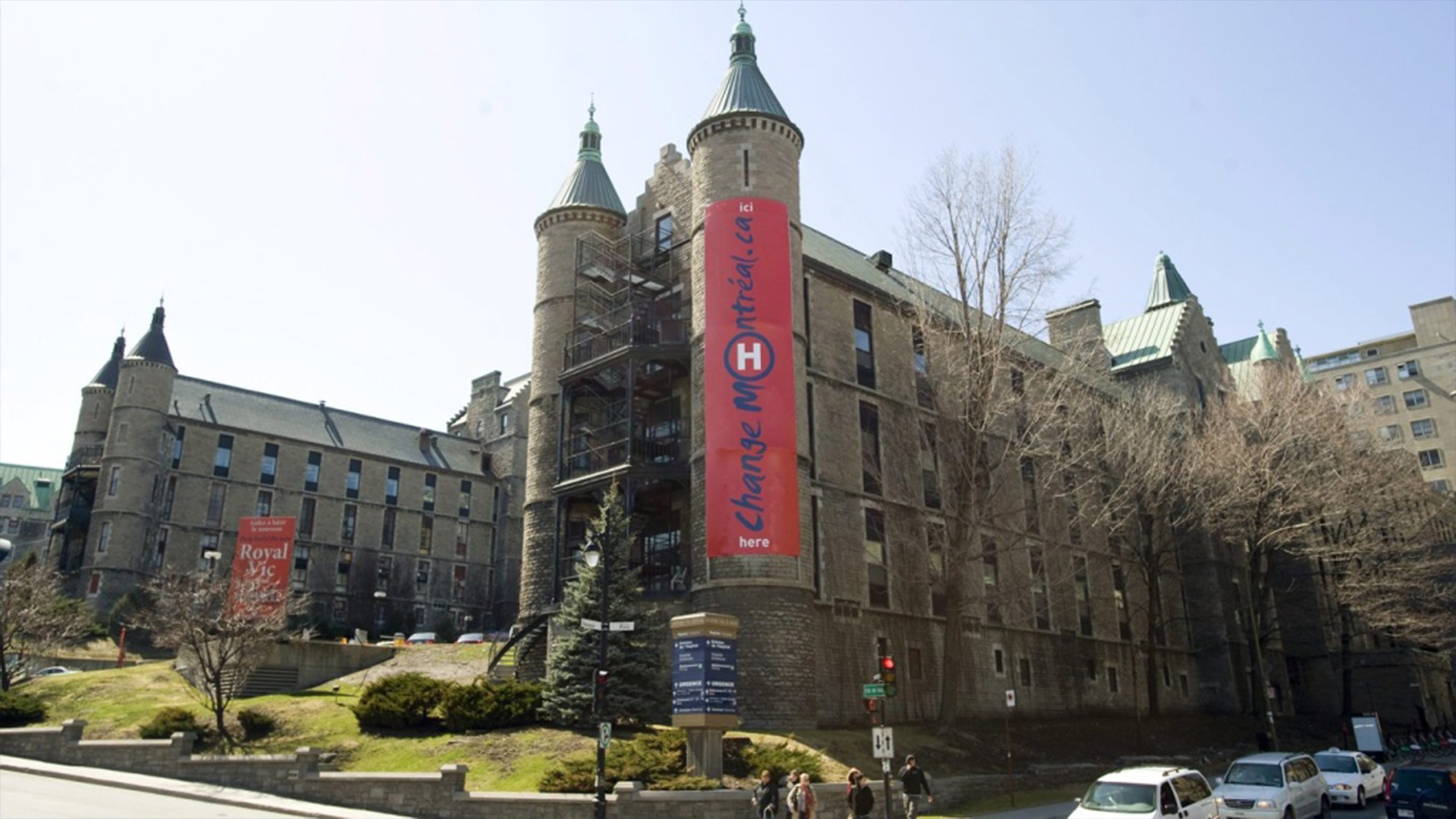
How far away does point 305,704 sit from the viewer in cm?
3112

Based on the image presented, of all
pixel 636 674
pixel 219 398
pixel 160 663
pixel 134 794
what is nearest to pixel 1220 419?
pixel 636 674

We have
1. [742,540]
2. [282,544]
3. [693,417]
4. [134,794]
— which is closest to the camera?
[134,794]

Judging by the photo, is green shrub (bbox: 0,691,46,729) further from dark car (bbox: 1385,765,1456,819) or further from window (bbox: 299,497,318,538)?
window (bbox: 299,497,318,538)

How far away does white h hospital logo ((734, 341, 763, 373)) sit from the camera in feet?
102

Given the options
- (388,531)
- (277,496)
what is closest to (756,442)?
(277,496)

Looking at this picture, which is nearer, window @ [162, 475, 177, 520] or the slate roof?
window @ [162, 475, 177, 520]

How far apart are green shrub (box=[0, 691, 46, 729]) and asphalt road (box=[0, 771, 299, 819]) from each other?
6.30 metres

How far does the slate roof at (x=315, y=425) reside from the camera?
67375mm

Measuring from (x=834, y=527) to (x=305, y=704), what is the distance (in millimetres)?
17651

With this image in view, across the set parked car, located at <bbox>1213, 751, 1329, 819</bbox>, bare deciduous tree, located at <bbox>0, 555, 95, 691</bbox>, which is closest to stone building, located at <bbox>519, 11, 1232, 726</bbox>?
parked car, located at <bbox>1213, 751, 1329, 819</bbox>

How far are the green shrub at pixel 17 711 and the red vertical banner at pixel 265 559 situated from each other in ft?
20.0

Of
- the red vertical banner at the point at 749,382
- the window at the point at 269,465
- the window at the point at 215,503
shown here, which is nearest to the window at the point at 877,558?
the red vertical banner at the point at 749,382

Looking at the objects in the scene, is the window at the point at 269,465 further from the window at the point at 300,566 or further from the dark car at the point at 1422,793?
the dark car at the point at 1422,793

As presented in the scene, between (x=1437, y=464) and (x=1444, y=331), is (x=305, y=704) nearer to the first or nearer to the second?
(x=1437, y=464)
